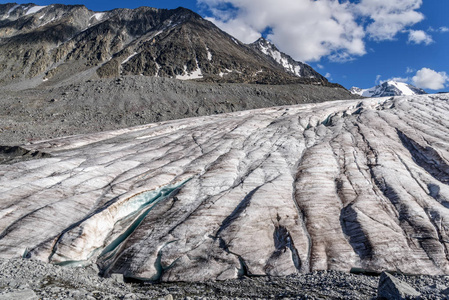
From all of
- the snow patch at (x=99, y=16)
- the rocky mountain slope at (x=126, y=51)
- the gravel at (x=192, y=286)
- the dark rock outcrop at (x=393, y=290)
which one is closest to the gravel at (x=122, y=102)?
the rocky mountain slope at (x=126, y=51)

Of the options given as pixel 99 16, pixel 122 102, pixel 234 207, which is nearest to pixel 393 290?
pixel 234 207

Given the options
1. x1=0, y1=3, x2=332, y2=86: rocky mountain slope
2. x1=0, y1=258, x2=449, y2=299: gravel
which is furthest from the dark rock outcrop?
x1=0, y1=3, x2=332, y2=86: rocky mountain slope

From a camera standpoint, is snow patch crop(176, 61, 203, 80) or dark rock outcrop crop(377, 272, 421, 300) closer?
dark rock outcrop crop(377, 272, 421, 300)

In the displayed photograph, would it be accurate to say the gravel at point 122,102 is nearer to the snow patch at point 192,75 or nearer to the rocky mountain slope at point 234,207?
the rocky mountain slope at point 234,207

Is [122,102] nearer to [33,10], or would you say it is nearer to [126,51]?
[126,51]

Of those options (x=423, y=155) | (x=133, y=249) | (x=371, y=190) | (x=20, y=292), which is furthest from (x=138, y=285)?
(x=423, y=155)

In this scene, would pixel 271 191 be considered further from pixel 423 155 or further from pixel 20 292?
pixel 423 155

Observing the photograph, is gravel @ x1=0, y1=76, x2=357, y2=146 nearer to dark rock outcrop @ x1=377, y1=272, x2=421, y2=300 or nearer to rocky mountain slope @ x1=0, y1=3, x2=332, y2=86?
rocky mountain slope @ x1=0, y1=3, x2=332, y2=86
